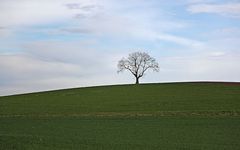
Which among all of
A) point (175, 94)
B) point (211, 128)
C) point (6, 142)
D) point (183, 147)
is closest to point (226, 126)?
point (211, 128)

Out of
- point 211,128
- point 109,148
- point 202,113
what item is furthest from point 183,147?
point 202,113

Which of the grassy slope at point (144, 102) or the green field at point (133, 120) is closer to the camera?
the green field at point (133, 120)

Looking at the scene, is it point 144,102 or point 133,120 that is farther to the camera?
point 144,102

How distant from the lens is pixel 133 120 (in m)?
36.8

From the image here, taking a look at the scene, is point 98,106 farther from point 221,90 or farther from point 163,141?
point 163,141

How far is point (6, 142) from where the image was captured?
18.8 m

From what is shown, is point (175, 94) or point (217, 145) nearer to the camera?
point (217, 145)

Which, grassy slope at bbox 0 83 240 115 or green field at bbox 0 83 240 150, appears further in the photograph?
grassy slope at bbox 0 83 240 115

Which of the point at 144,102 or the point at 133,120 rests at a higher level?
the point at 144,102

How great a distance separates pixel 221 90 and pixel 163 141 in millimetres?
50358

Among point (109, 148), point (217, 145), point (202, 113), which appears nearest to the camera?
point (109, 148)

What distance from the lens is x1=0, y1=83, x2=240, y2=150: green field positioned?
788 inches

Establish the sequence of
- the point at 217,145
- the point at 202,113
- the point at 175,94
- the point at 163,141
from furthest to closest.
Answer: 1. the point at 175,94
2. the point at 202,113
3. the point at 163,141
4. the point at 217,145

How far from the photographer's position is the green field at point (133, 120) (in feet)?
65.7
